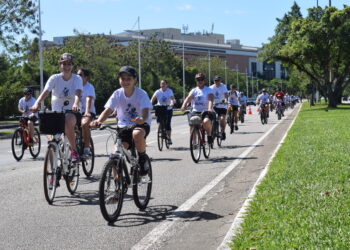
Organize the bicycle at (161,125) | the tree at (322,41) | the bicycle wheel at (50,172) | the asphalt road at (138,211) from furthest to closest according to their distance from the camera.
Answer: the tree at (322,41)
the bicycle at (161,125)
the bicycle wheel at (50,172)
the asphalt road at (138,211)

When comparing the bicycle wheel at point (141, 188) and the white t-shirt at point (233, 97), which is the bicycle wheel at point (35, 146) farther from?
the white t-shirt at point (233, 97)

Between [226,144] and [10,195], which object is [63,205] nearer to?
[10,195]

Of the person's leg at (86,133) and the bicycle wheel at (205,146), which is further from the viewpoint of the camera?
the bicycle wheel at (205,146)

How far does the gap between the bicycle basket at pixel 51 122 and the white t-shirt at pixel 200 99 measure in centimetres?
575

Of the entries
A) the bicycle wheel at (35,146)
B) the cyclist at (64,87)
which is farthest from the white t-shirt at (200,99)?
the cyclist at (64,87)

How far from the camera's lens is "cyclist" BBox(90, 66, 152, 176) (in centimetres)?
690

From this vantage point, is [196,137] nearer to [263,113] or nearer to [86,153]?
[86,153]

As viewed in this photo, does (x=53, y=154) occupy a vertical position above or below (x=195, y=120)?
below

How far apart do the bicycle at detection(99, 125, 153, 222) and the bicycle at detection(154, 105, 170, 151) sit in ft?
26.6

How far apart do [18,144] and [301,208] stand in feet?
29.8

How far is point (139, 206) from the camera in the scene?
23.1 feet

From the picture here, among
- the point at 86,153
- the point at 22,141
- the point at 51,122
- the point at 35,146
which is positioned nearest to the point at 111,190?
the point at 51,122

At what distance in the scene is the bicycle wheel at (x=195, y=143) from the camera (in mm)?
12048

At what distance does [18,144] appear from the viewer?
1390 cm
